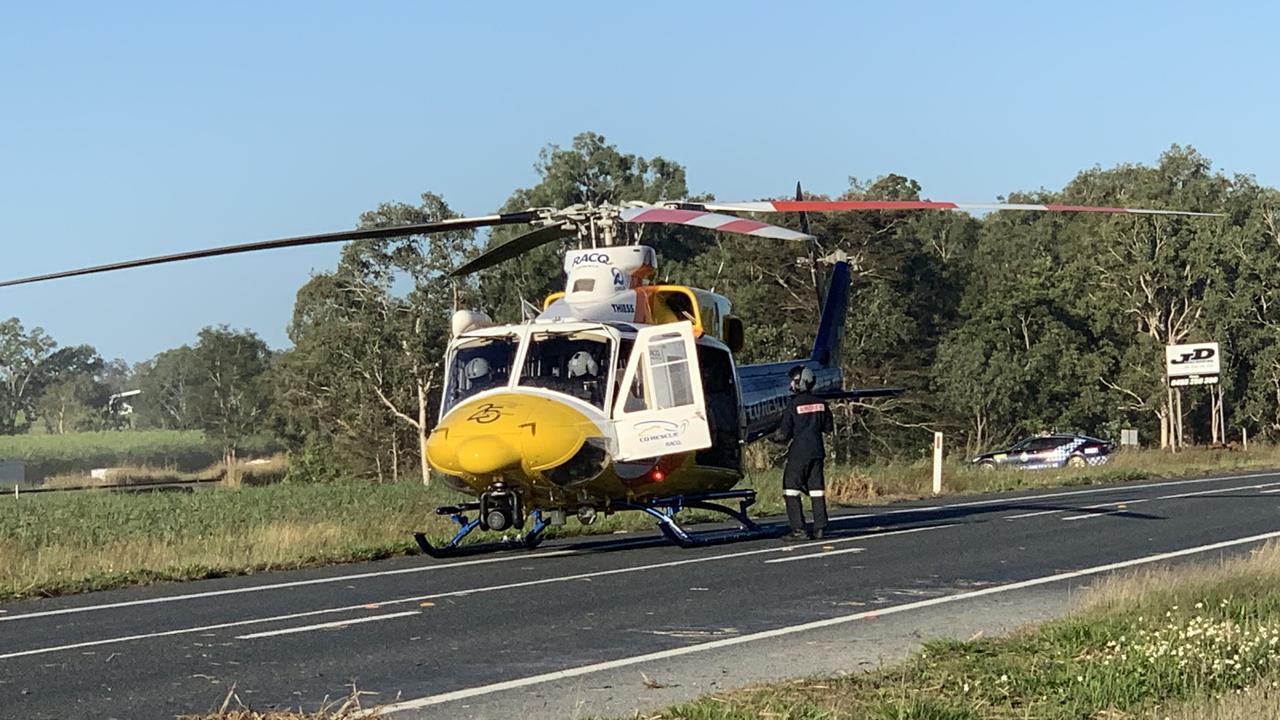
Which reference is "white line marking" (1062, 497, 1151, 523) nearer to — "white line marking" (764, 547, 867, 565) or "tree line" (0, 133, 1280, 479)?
"white line marking" (764, 547, 867, 565)

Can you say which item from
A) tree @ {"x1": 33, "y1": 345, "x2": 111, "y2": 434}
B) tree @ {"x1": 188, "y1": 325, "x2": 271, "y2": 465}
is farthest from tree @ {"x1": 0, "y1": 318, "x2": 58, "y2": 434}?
tree @ {"x1": 188, "y1": 325, "x2": 271, "y2": 465}

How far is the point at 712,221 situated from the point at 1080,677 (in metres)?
6.85

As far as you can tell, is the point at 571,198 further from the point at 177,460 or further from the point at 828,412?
the point at 828,412

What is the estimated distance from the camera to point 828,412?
17.7 meters

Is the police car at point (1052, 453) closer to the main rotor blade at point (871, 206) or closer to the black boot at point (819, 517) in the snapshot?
the black boot at point (819, 517)

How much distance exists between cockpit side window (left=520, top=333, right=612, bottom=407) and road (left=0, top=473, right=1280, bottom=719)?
1.70 meters

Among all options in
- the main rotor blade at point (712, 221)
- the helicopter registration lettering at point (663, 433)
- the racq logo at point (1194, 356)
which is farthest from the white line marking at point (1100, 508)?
the racq logo at point (1194, 356)

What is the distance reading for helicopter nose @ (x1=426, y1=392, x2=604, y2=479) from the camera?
1473 cm

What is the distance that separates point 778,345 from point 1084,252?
2105cm

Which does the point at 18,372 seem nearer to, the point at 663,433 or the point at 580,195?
the point at 580,195

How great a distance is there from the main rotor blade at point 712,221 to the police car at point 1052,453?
38003mm

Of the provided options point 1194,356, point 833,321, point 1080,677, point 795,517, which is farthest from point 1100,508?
point 1194,356

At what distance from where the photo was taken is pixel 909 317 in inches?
2581

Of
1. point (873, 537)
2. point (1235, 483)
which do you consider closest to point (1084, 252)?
point (1235, 483)
